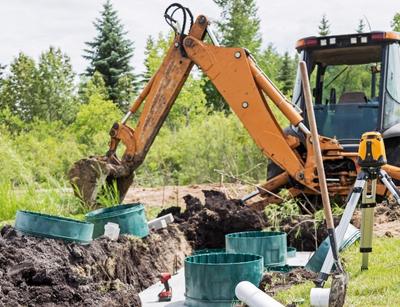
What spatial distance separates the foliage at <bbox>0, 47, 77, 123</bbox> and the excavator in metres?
25.5

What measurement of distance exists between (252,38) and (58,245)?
41.1 meters

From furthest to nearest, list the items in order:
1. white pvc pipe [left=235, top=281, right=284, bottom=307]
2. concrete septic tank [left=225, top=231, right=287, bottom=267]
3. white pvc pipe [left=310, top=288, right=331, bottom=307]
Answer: concrete septic tank [left=225, top=231, right=287, bottom=267] → white pvc pipe [left=310, top=288, right=331, bottom=307] → white pvc pipe [left=235, top=281, right=284, bottom=307]

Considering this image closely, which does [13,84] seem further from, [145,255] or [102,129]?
[145,255]

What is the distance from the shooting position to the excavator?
8523 mm

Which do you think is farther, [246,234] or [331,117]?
[331,117]

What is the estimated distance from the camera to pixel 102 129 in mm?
24047

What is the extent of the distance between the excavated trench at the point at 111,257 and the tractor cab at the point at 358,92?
1.49 meters

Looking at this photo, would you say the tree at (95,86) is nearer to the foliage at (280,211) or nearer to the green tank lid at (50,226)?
the foliage at (280,211)

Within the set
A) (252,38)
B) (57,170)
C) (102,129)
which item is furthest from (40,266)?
(252,38)

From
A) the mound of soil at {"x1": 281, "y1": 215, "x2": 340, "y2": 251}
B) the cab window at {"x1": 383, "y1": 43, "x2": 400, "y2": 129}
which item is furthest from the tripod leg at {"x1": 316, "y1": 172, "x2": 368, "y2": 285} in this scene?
the cab window at {"x1": 383, "y1": 43, "x2": 400, "y2": 129}

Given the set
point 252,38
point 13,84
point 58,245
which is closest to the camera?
point 58,245

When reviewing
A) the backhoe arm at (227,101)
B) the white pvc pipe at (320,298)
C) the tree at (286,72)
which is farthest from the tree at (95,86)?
the white pvc pipe at (320,298)

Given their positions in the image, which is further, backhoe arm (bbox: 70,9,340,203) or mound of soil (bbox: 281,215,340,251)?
backhoe arm (bbox: 70,9,340,203)

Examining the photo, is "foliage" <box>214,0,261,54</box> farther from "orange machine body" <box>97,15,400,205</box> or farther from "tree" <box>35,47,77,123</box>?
"orange machine body" <box>97,15,400,205</box>
